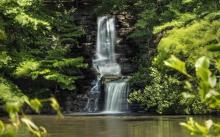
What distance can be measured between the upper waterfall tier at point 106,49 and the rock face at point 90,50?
0.21 metres

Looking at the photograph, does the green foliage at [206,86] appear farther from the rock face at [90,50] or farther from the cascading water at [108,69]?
the rock face at [90,50]

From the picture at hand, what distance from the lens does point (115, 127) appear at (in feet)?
52.5

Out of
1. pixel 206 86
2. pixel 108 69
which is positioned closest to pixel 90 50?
pixel 108 69

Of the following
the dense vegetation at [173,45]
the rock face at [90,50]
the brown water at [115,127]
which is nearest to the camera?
the brown water at [115,127]

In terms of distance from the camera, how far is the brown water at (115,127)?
14.2 m

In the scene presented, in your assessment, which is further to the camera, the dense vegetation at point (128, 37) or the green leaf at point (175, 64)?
the dense vegetation at point (128, 37)

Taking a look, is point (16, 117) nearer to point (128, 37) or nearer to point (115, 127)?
point (115, 127)

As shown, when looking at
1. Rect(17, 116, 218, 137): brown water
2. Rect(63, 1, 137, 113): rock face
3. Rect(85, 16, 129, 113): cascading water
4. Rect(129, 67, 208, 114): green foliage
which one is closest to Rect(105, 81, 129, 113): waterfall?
Rect(85, 16, 129, 113): cascading water

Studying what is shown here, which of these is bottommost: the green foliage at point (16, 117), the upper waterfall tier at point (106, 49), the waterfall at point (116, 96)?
the waterfall at point (116, 96)

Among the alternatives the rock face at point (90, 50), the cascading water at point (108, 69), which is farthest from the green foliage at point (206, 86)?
the rock face at point (90, 50)

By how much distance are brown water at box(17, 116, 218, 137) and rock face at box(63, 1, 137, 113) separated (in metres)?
3.81

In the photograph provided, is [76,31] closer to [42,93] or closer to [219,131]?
[42,93]

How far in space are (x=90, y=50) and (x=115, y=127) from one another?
34.9 ft

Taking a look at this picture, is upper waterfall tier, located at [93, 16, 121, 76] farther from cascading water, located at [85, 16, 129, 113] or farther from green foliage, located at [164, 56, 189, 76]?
green foliage, located at [164, 56, 189, 76]
